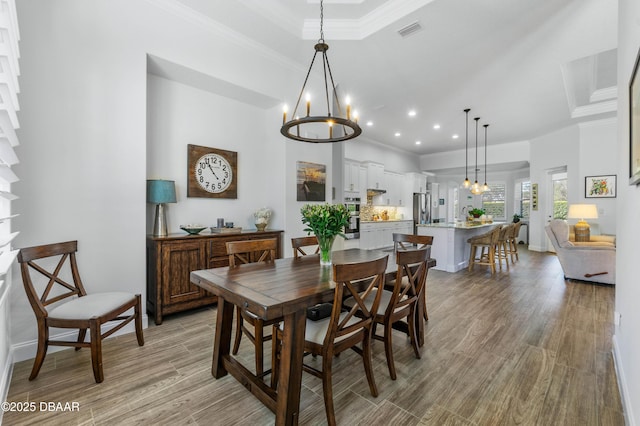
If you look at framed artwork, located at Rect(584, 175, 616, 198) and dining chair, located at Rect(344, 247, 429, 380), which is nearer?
dining chair, located at Rect(344, 247, 429, 380)

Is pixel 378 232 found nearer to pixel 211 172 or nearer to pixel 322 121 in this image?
pixel 211 172

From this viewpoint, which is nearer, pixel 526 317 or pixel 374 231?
pixel 526 317

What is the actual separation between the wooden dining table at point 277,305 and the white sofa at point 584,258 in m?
4.23

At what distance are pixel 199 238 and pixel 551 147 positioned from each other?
8985 mm

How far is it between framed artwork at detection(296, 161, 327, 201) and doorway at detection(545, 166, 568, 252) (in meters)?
6.99

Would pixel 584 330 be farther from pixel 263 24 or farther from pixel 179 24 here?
pixel 179 24

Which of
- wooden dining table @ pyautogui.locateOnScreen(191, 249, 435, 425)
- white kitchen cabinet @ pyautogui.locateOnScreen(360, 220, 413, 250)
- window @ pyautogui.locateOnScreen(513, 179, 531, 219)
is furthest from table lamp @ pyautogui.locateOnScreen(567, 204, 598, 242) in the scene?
wooden dining table @ pyautogui.locateOnScreen(191, 249, 435, 425)

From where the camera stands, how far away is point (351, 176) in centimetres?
736

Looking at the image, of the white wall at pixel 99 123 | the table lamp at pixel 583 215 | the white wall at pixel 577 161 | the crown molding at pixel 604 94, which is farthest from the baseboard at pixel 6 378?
the white wall at pixel 577 161

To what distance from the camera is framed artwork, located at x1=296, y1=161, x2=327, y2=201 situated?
4.30 m

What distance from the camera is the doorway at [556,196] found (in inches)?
304

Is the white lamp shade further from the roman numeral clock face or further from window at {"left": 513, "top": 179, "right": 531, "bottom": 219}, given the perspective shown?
the roman numeral clock face

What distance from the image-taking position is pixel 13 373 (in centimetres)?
208

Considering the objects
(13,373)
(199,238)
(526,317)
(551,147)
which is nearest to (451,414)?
(526,317)
